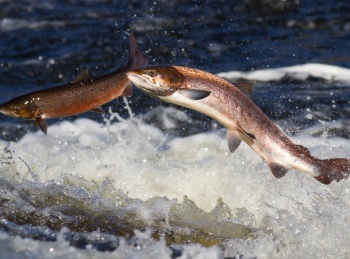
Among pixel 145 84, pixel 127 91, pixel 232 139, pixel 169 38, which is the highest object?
pixel 145 84

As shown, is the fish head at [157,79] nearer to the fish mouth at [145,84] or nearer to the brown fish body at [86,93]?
the fish mouth at [145,84]

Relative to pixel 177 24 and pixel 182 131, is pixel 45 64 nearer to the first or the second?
pixel 177 24

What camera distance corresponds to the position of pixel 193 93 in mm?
3197

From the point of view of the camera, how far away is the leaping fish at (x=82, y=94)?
3.48 m

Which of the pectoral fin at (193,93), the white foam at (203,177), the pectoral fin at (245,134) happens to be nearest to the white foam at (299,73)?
the white foam at (203,177)

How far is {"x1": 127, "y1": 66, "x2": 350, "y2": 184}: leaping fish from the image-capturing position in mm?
3162

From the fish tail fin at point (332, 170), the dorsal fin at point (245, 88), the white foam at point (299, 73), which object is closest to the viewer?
the dorsal fin at point (245, 88)

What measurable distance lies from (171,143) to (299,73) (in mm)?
1770

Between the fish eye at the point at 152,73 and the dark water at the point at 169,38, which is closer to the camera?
the fish eye at the point at 152,73

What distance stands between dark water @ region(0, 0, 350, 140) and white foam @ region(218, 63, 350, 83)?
0.10 meters

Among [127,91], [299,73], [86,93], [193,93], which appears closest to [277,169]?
[193,93]

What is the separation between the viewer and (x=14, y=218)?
3936 mm

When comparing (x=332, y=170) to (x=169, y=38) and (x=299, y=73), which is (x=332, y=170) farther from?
(x=169, y=38)

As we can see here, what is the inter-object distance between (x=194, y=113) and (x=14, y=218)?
284cm
